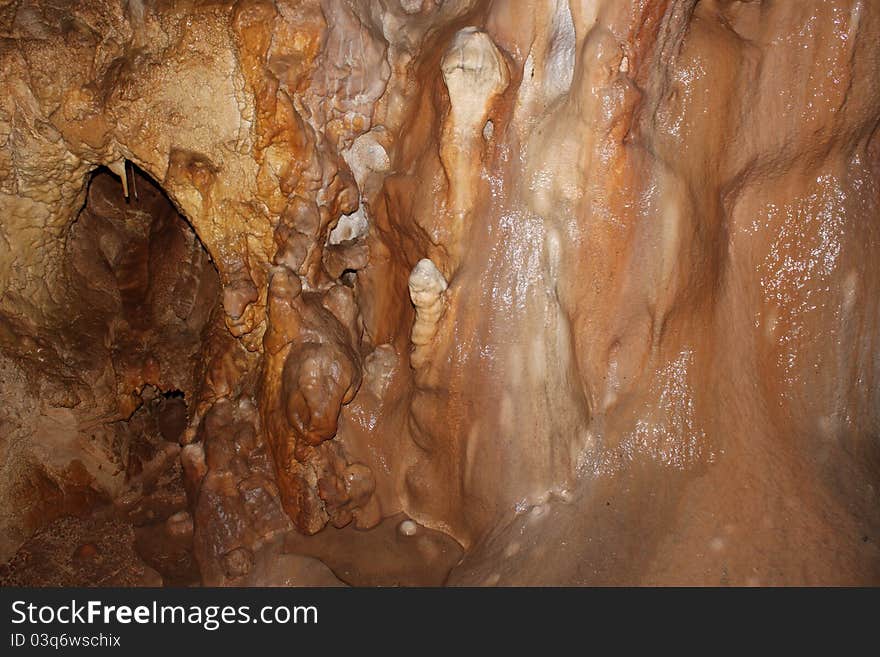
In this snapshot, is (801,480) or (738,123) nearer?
(801,480)

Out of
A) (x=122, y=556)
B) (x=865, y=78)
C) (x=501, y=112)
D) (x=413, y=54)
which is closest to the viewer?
(x=865, y=78)

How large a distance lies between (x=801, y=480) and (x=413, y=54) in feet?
10.3

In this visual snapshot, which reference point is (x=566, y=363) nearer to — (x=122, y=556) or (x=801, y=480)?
(x=801, y=480)

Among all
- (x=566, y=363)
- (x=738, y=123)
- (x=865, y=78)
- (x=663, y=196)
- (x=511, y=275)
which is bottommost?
(x=566, y=363)

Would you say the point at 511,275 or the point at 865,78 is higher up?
the point at 865,78

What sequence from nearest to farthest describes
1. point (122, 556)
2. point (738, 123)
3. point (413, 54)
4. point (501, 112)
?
point (738, 123)
point (501, 112)
point (413, 54)
point (122, 556)

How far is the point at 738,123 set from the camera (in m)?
3.72

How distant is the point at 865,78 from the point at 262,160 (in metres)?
3.20

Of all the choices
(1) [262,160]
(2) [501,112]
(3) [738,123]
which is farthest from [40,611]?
(3) [738,123]

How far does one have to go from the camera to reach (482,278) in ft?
13.6

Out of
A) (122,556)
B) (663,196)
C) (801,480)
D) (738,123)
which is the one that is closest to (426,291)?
(663,196)

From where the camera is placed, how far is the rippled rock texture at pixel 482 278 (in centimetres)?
359

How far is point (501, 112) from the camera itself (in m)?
3.96

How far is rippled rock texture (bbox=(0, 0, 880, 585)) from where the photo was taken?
11.8ft
